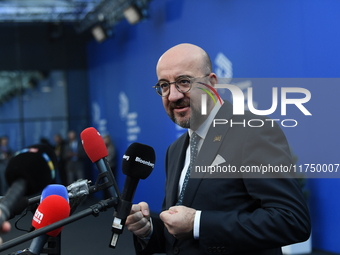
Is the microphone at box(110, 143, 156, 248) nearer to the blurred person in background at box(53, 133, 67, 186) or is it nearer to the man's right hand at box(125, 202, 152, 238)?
the man's right hand at box(125, 202, 152, 238)

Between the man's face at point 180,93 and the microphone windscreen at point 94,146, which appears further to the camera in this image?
the man's face at point 180,93

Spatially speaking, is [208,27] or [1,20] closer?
[208,27]

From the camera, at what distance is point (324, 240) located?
17.8 ft

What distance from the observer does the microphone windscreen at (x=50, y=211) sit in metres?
1.30

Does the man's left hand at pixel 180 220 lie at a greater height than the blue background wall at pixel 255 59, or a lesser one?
lesser

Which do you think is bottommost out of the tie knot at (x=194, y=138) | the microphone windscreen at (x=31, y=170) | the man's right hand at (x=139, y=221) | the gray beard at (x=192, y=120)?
the man's right hand at (x=139, y=221)

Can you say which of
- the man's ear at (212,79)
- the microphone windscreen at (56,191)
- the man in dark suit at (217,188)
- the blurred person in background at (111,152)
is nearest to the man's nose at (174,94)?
the man in dark suit at (217,188)

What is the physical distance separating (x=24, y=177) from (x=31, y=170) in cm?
2

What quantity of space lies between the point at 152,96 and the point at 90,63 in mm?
4199

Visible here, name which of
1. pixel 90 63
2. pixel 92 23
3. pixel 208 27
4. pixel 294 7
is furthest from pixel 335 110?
pixel 90 63

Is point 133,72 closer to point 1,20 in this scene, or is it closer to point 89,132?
point 1,20

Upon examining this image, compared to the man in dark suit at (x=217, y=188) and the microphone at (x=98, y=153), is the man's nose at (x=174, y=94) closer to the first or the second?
the man in dark suit at (x=217, y=188)

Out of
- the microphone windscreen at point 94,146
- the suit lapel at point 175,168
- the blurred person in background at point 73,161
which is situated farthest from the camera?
the blurred person in background at point 73,161

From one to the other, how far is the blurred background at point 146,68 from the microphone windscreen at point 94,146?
38 cm
